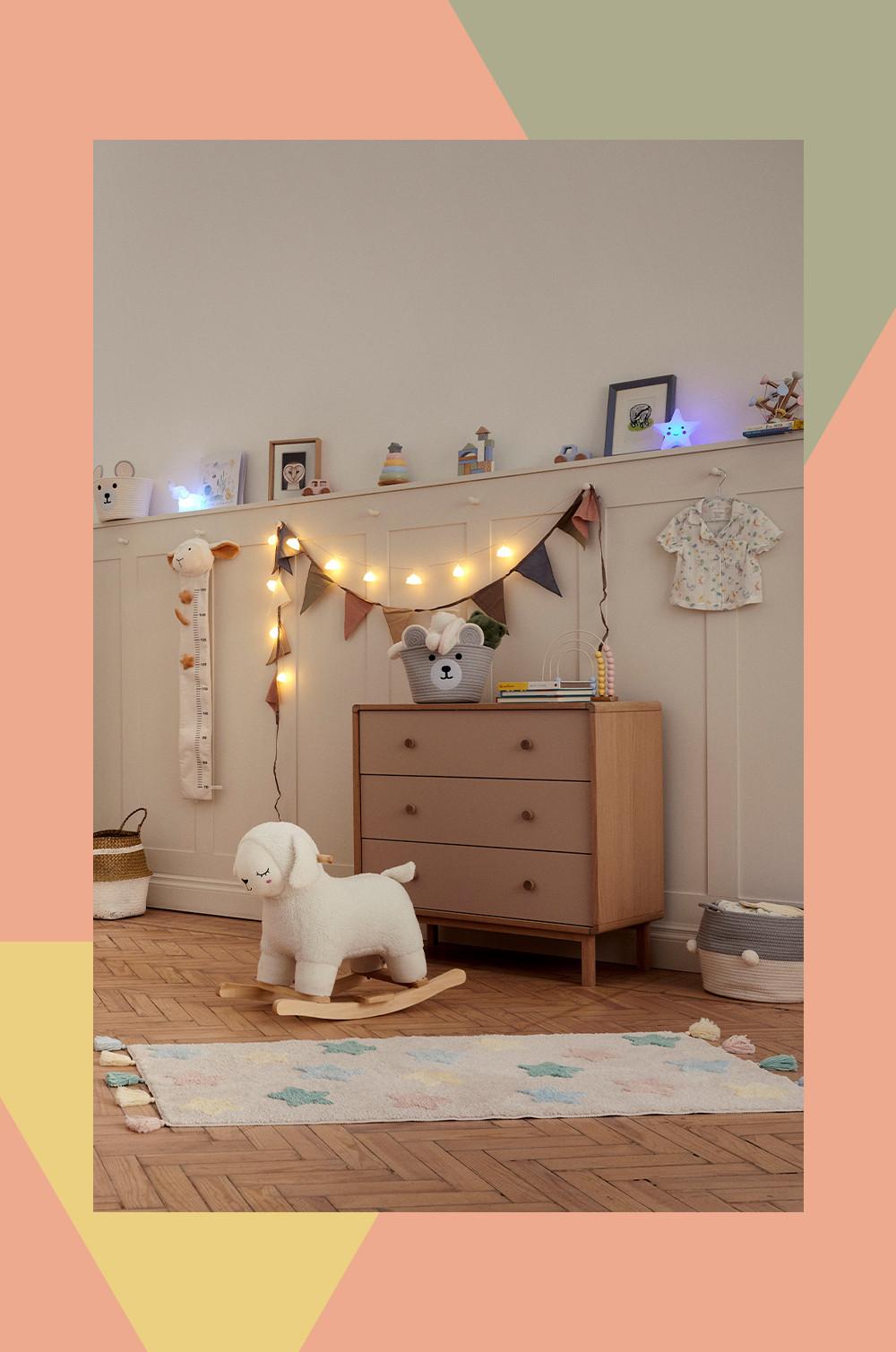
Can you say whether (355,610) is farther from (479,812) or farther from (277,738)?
(479,812)

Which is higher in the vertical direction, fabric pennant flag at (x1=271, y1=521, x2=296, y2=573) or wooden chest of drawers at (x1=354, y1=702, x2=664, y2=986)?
fabric pennant flag at (x1=271, y1=521, x2=296, y2=573)

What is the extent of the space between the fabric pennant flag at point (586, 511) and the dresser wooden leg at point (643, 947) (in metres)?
1.40

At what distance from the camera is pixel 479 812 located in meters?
4.22

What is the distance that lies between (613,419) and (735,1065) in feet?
7.90

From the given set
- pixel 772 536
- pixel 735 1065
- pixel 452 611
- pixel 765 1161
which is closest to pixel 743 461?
pixel 772 536

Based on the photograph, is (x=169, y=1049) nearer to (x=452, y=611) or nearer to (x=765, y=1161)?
(x=765, y=1161)

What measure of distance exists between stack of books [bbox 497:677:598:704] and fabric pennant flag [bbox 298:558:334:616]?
4.06 feet

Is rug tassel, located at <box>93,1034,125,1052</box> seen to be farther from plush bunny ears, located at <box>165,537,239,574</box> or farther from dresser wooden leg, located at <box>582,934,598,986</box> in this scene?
plush bunny ears, located at <box>165,537,239,574</box>

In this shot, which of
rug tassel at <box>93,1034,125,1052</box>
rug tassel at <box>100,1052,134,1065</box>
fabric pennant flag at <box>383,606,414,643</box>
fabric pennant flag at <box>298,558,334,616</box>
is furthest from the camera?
fabric pennant flag at <box>298,558,334,616</box>

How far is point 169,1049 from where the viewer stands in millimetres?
3230

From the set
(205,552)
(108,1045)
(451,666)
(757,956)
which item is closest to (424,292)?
(205,552)

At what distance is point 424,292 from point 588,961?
A: 9.13ft

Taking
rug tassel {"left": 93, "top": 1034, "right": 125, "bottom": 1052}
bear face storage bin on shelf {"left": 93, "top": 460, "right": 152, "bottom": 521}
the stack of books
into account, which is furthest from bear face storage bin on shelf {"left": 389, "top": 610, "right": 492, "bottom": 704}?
bear face storage bin on shelf {"left": 93, "top": 460, "right": 152, "bottom": 521}

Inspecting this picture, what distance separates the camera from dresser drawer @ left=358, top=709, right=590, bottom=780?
4.02 meters
